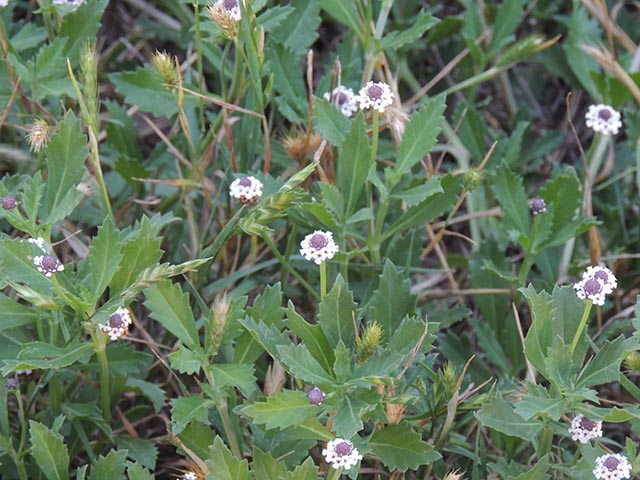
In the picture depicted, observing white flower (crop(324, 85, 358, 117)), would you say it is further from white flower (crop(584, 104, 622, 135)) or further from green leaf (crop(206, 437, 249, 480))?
green leaf (crop(206, 437, 249, 480))

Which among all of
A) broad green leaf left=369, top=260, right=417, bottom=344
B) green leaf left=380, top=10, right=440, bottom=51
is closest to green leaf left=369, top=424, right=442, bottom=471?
broad green leaf left=369, top=260, right=417, bottom=344

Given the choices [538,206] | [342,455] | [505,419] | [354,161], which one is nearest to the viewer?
[342,455]

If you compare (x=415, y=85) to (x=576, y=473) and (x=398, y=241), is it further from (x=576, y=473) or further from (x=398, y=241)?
(x=576, y=473)

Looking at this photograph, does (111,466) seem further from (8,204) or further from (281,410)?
(8,204)

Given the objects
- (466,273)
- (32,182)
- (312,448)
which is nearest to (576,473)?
(312,448)

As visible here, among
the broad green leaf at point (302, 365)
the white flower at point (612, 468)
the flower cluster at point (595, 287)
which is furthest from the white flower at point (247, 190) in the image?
the white flower at point (612, 468)

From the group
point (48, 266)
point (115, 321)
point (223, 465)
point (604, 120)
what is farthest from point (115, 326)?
point (604, 120)
